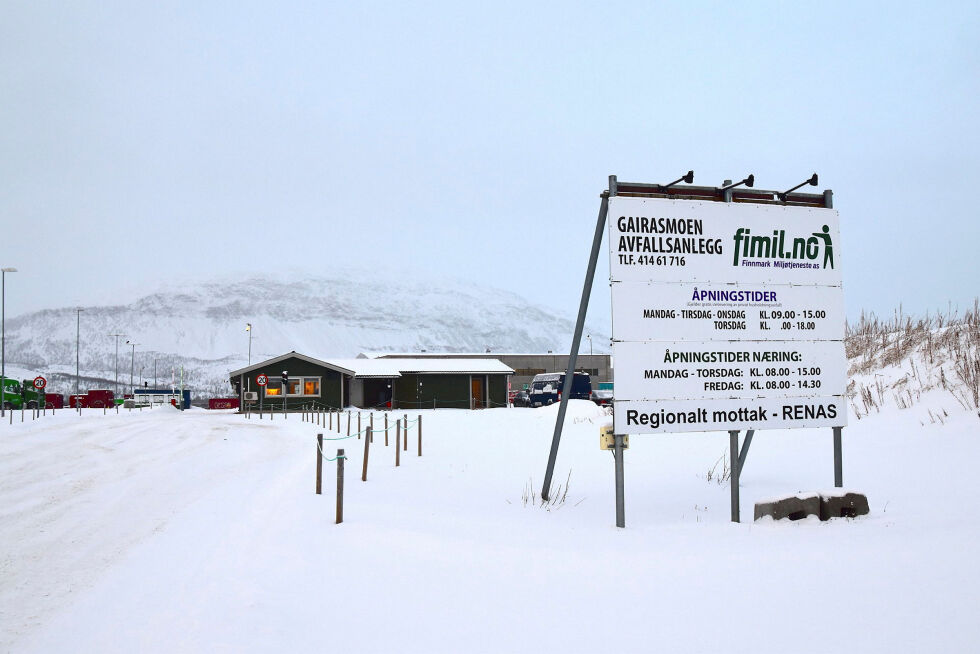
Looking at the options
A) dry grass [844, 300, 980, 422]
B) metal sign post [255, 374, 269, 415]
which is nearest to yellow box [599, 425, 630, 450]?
dry grass [844, 300, 980, 422]

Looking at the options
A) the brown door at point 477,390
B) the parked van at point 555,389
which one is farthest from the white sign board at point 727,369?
the brown door at point 477,390

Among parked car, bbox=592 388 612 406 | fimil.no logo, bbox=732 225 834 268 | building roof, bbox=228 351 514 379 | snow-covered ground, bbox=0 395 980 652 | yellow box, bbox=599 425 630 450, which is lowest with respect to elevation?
snow-covered ground, bbox=0 395 980 652

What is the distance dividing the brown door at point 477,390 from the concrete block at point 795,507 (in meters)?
47.1

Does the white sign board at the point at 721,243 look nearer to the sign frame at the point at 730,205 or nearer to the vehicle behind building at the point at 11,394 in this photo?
the sign frame at the point at 730,205

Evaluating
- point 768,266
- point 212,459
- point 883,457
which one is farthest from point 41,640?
point 212,459

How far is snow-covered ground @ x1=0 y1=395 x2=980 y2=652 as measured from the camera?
5539 millimetres

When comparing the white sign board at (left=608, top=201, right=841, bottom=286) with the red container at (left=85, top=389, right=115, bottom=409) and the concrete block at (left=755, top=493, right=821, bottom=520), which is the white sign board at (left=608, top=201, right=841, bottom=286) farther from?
the red container at (left=85, top=389, right=115, bottom=409)

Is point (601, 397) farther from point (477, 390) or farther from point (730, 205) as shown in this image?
point (730, 205)

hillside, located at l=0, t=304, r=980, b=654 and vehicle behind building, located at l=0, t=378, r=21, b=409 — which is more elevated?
vehicle behind building, located at l=0, t=378, r=21, b=409

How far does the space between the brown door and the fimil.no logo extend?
46.2 metres

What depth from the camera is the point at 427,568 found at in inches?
288

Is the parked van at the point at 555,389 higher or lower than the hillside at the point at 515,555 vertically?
higher

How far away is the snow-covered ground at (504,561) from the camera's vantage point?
18.2ft

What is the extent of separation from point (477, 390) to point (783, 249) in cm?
4684
